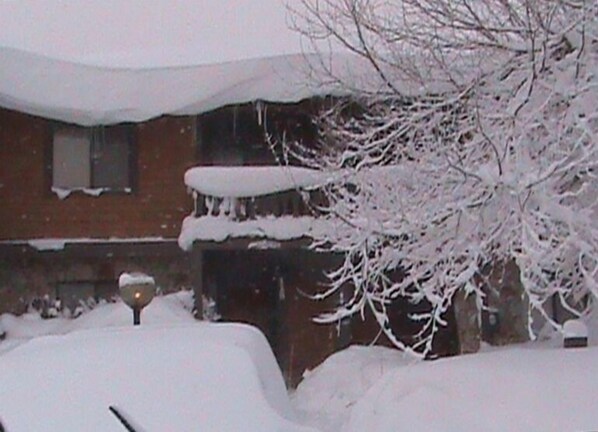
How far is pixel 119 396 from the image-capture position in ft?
15.4

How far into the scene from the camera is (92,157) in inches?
708

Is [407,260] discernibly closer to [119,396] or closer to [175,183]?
[119,396]

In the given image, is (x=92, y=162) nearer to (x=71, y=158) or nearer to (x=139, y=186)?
(x=71, y=158)

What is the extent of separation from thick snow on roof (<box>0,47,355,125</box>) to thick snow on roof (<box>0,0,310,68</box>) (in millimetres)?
543

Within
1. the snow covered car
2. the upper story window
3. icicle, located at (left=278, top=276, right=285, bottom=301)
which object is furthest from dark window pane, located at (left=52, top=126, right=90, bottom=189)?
the snow covered car

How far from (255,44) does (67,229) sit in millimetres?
5286

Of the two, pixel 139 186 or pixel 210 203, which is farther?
pixel 139 186

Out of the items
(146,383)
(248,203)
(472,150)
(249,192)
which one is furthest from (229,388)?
(248,203)

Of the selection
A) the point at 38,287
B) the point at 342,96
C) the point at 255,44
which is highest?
the point at 255,44

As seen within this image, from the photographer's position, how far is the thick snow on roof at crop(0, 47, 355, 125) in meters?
16.9

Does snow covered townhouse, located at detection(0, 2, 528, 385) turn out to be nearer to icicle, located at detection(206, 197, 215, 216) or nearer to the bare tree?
icicle, located at detection(206, 197, 215, 216)

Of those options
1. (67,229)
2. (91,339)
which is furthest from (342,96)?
(91,339)

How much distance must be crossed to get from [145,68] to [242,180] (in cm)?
324

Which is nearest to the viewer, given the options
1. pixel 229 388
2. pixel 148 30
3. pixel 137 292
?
pixel 229 388
